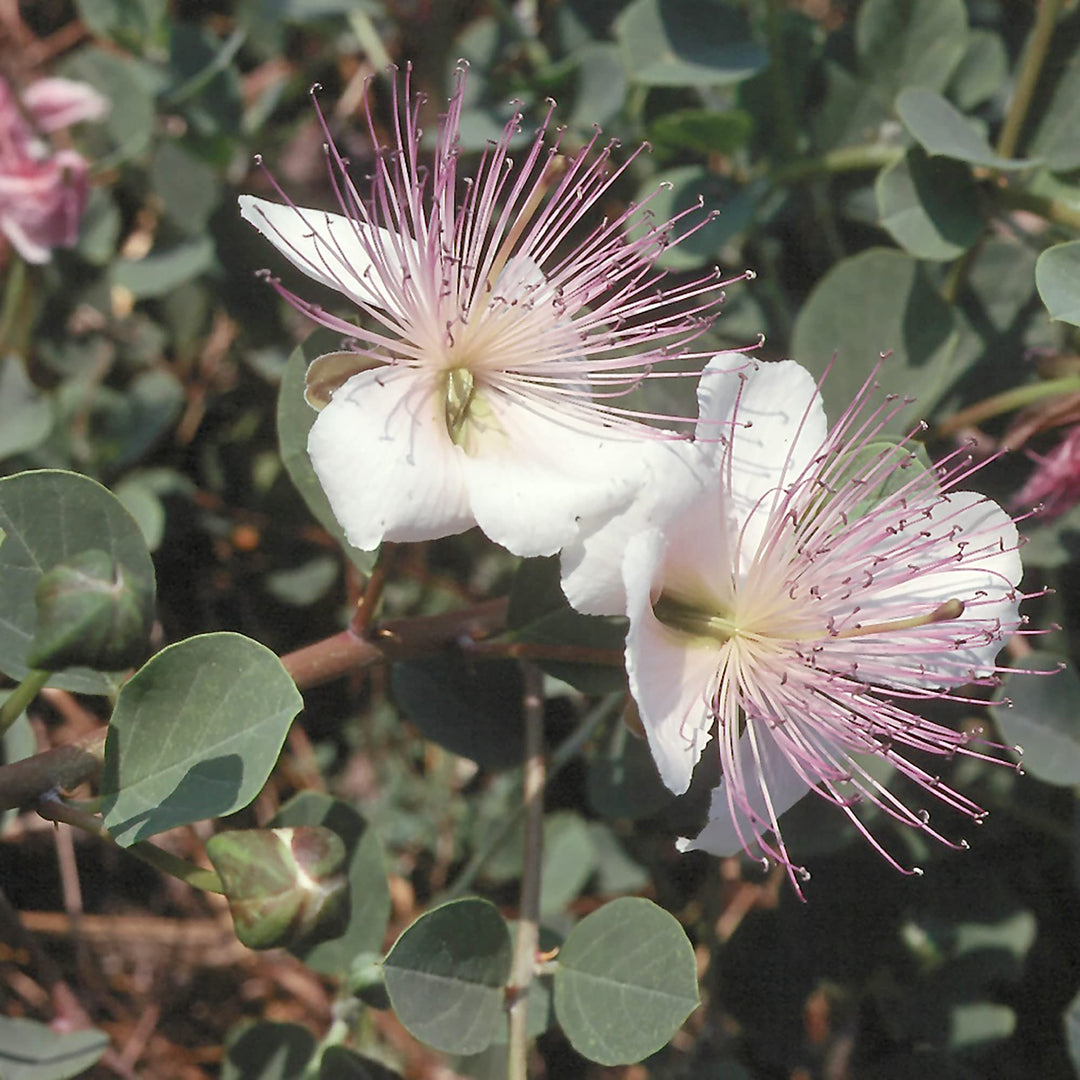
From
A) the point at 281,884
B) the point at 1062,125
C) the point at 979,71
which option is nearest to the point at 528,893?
the point at 281,884

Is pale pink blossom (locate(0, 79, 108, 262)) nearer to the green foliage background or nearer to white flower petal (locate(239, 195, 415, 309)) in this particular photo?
the green foliage background

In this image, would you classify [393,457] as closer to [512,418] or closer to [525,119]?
[512,418]

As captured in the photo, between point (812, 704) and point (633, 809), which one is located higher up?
point (812, 704)

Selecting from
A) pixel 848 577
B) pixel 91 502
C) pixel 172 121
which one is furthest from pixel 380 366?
pixel 172 121

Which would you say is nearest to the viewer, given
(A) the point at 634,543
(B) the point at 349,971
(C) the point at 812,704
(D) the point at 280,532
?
(A) the point at 634,543

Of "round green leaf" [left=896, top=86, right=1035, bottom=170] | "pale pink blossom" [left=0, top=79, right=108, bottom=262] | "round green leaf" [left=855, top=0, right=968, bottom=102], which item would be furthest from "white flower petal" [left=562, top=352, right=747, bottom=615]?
"pale pink blossom" [left=0, top=79, right=108, bottom=262]

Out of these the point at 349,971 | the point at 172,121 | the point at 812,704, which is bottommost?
the point at 349,971
